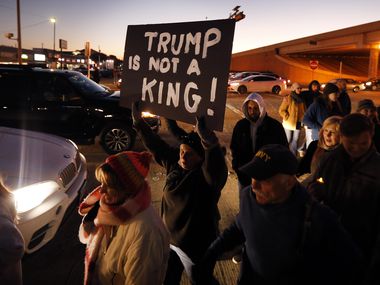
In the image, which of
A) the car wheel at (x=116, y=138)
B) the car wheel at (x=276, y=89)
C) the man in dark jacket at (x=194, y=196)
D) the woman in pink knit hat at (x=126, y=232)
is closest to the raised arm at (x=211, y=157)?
the man in dark jacket at (x=194, y=196)

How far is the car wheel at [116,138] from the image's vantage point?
27.6 feet

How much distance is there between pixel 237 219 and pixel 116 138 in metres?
6.58

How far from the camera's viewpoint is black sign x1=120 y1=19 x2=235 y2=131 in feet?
8.36

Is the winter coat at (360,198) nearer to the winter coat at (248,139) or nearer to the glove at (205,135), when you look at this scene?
the glove at (205,135)

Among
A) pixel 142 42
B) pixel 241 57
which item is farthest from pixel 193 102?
pixel 241 57

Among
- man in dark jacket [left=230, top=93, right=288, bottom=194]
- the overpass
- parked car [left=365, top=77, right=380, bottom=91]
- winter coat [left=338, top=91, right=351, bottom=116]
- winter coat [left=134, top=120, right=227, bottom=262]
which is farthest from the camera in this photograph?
the overpass

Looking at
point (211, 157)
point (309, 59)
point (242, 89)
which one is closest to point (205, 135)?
point (211, 157)

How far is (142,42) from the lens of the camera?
10.5ft

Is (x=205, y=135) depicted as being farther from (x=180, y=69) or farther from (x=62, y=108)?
(x=62, y=108)

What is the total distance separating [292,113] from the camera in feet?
24.4

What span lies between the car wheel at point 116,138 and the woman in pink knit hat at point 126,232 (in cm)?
632

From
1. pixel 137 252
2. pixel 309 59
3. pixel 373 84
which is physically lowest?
pixel 137 252

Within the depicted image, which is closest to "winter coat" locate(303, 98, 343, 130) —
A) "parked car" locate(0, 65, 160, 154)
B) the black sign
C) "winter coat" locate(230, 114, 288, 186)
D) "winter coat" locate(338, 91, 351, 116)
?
"winter coat" locate(338, 91, 351, 116)

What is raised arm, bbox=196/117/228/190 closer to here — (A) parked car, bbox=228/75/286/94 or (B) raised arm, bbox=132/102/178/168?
(B) raised arm, bbox=132/102/178/168
